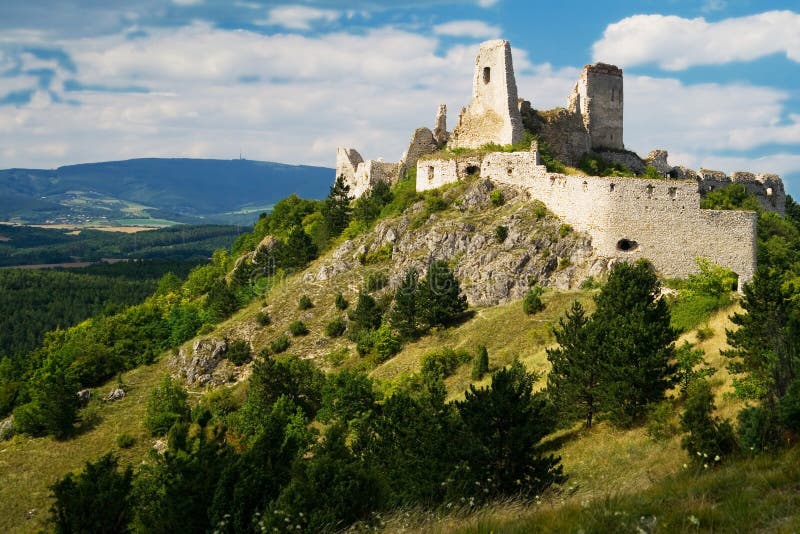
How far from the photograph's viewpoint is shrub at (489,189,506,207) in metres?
50.1

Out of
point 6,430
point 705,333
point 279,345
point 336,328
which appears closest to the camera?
point 705,333

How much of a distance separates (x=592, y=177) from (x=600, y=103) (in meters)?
14.9

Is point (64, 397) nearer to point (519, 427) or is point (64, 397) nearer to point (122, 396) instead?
point (122, 396)

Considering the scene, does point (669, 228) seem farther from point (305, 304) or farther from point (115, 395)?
point (115, 395)

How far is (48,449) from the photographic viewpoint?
4684cm

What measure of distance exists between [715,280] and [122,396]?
37.1 meters

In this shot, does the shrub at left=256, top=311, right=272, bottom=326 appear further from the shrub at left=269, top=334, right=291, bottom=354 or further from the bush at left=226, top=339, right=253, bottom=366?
the shrub at left=269, top=334, right=291, bottom=354

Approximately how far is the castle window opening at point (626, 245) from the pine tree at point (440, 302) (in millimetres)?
9081

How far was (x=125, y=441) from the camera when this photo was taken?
148ft

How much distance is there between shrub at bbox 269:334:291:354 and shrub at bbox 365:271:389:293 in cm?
608

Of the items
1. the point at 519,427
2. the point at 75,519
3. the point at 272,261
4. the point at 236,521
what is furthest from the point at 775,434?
the point at 272,261

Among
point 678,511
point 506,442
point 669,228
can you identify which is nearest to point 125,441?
point 506,442

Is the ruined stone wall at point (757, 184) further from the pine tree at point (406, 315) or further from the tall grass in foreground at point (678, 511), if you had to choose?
the tall grass in foreground at point (678, 511)

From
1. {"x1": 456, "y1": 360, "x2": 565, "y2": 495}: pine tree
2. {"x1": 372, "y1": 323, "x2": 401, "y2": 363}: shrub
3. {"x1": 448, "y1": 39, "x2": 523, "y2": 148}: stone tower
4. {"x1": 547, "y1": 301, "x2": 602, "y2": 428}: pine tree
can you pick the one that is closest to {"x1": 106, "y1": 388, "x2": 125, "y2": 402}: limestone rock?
{"x1": 372, "y1": 323, "x2": 401, "y2": 363}: shrub
